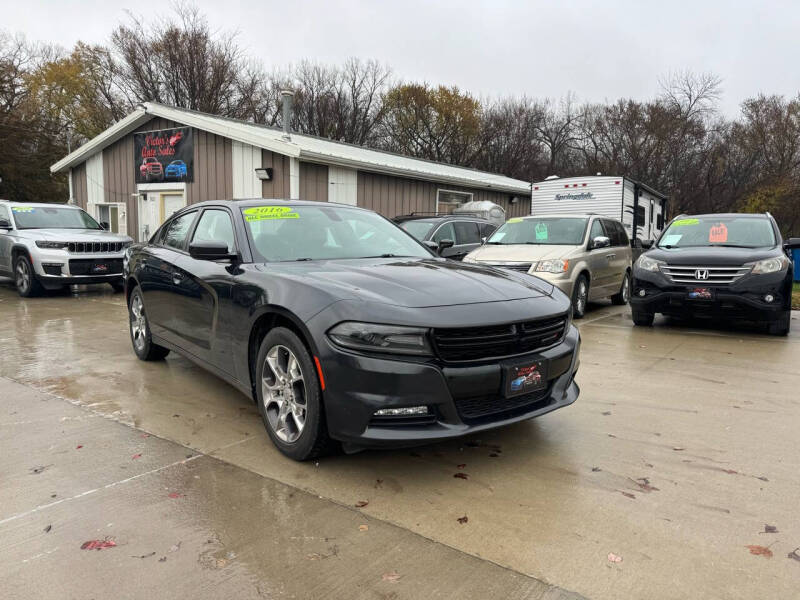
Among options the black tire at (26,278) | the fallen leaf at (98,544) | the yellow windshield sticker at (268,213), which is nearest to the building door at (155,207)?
the black tire at (26,278)

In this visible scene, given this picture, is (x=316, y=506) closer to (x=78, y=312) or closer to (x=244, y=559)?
(x=244, y=559)

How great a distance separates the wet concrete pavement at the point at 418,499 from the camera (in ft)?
7.36

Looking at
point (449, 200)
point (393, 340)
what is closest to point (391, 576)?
point (393, 340)

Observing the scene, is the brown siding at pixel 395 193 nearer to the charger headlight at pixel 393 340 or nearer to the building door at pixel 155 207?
the building door at pixel 155 207

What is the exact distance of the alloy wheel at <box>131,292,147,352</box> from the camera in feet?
18.2

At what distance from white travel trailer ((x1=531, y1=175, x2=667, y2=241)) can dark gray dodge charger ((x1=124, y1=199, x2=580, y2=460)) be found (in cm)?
1117

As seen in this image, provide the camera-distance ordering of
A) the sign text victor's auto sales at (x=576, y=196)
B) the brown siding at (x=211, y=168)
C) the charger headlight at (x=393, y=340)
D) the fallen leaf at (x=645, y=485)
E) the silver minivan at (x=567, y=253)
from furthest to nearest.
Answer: the sign text victor's auto sales at (x=576, y=196)
the brown siding at (x=211, y=168)
the silver minivan at (x=567, y=253)
the fallen leaf at (x=645, y=485)
the charger headlight at (x=393, y=340)

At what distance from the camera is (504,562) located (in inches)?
91.8

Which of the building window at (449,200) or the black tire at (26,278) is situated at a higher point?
the building window at (449,200)

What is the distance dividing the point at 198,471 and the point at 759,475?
3047 millimetres

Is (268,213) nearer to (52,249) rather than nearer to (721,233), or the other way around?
(721,233)

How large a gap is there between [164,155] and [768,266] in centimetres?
1355

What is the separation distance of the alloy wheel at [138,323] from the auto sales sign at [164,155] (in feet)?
31.4

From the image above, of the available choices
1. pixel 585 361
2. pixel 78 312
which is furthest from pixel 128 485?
pixel 78 312
